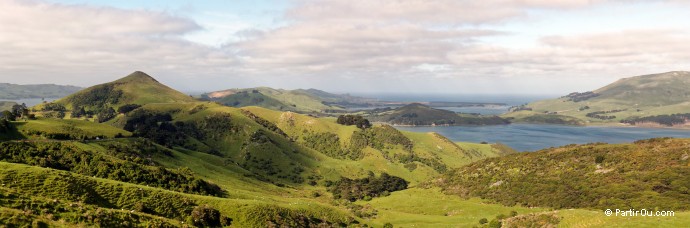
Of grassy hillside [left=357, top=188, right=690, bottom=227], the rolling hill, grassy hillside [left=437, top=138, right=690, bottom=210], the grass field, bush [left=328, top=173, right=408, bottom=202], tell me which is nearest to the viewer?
the rolling hill

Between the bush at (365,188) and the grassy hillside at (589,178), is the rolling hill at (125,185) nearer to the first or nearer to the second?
the bush at (365,188)

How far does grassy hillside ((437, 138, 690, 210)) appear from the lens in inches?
3322

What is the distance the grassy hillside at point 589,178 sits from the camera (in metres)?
84.4

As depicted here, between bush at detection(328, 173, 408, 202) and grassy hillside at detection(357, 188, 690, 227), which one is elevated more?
grassy hillside at detection(357, 188, 690, 227)

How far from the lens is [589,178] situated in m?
102

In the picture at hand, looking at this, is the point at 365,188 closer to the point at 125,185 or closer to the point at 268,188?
the point at 268,188

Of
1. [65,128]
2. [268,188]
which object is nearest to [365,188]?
[268,188]

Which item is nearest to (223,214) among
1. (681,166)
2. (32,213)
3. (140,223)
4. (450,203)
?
(140,223)

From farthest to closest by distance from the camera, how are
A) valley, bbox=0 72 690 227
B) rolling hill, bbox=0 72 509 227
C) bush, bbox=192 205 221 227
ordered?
bush, bbox=192 205 221 227, valley, bbox=0 72 690 227, rolling hill, bbox=0 72 509 227

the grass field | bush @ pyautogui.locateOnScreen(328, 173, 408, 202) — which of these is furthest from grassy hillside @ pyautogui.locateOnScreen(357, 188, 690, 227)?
the grass field

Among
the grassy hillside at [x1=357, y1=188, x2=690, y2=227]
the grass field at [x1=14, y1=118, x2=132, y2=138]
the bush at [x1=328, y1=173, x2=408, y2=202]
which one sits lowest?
the bush at [x1=328, y1=173, x2=408, y2=202]

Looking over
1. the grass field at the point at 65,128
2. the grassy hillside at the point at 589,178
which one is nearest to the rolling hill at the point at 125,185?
the grass field at the point at 65,128

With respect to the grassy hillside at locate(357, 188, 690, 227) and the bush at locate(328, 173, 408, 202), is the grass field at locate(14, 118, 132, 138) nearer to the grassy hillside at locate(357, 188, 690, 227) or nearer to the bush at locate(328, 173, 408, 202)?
the bush at locate(328, 173, 408, 202)

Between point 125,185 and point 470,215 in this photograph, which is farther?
point 470,215
